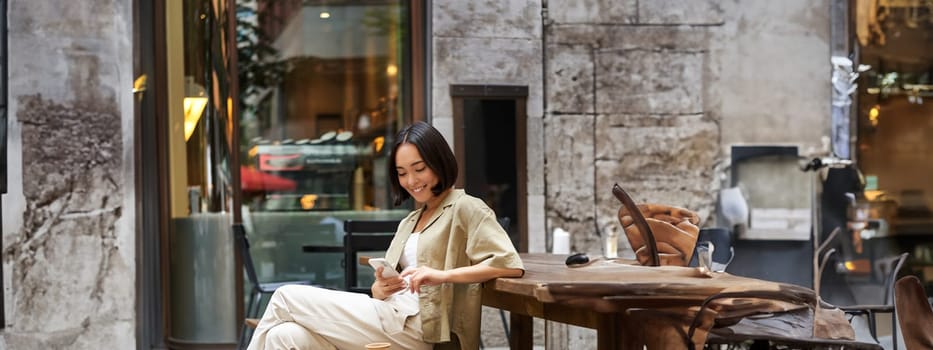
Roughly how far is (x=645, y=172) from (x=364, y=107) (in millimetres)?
1836

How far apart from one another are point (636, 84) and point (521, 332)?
268 cm

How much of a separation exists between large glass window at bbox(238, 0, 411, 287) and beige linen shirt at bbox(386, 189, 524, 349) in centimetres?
306

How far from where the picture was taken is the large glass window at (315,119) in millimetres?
6836

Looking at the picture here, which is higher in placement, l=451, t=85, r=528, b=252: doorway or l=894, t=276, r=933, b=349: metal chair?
l=451, t=85, r=528, b=252: doorway

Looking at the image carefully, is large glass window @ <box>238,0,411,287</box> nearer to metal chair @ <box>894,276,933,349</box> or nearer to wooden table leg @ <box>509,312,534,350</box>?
wooden table leg @ <box>509,312,534,350</box>

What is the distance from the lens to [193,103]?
6852mm

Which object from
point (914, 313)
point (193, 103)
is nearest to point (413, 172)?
point (914, 313)

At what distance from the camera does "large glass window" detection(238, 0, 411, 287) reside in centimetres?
684

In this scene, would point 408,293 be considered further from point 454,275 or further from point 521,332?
point 521,332

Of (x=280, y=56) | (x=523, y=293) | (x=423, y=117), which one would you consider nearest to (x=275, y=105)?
(x=280, y=56)

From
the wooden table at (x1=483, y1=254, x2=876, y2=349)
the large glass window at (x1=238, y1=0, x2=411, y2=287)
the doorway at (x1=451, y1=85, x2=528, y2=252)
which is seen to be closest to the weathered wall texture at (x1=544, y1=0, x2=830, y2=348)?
the doorway at (x1=451, y1=85, x2=528, y2=252)

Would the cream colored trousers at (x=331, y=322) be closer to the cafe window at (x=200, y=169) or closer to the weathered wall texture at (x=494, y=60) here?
the weathered wall texture at (x=494, y=60)

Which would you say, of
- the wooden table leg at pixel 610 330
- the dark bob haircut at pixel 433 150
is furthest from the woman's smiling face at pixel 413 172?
the wooden table leg at pixel 610 330

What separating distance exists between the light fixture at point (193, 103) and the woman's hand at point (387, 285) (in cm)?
340
